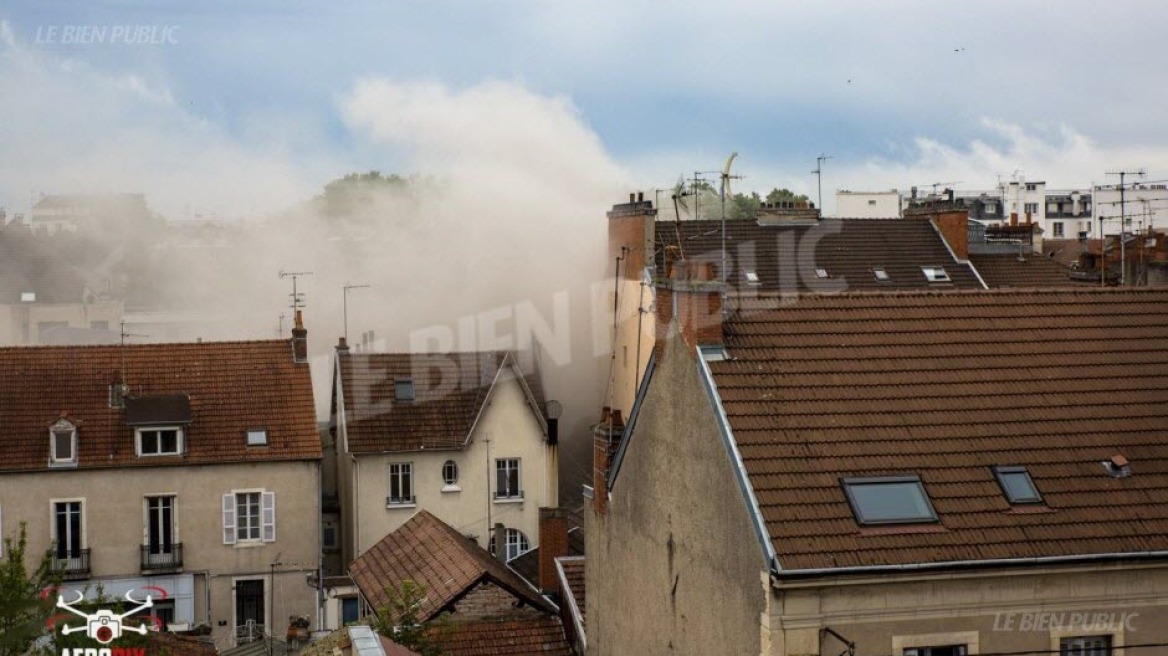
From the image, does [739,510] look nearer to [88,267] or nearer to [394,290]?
[394,290]

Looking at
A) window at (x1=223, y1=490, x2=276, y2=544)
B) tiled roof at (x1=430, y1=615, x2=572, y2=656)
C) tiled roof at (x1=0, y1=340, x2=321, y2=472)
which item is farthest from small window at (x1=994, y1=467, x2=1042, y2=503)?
window at (x1=223, y1=490, x2=276, y2=544)

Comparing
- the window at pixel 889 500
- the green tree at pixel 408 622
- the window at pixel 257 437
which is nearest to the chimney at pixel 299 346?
the window at pixel 257 437

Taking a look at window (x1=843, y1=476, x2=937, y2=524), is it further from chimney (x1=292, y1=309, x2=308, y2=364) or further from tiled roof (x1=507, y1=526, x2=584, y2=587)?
chimney (x1=292, y1=309, x2=308, y2=364)

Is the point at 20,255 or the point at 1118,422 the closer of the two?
the point at 1118,422

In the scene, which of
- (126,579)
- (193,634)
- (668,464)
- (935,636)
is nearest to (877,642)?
(935,636)

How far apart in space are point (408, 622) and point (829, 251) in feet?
69.3

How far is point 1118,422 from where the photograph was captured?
16.6 meters

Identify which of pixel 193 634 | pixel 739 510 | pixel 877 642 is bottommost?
pixel 193 634

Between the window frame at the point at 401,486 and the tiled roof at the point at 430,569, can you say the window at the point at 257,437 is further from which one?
the tiled roof at the point at 430,569

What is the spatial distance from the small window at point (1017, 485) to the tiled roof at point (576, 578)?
8604 millimetres

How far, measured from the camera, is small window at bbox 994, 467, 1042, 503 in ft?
50.6

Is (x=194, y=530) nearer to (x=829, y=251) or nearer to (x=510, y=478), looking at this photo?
(x=510, y=478)

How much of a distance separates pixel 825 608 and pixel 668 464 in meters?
3.59

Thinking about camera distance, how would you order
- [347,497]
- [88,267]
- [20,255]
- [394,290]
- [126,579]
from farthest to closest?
1. [88,267]
2. [20,255]
3. [394,290]
4. [347,497]
5. [126,579]
